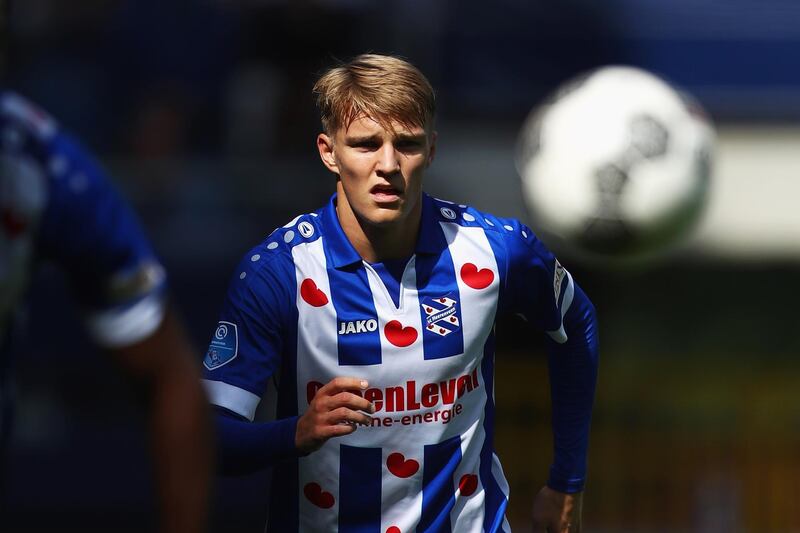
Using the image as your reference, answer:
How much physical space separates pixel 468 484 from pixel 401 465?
230 millimetres

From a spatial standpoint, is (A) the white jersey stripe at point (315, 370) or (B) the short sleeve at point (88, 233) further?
(A) the white jersey stripe at point (315, 370)

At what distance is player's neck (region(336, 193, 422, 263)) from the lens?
13.1 feet

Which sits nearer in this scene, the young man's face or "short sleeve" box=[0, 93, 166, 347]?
"short sleeve" box=[0, 93, 166, 347]

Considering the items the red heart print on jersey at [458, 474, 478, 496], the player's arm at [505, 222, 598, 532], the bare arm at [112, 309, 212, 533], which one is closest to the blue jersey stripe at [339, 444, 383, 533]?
the red heart print on jersey at [458, 474, 478, 496]

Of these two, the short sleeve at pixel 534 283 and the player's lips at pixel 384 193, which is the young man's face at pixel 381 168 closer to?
the player's lips at pixel 384 193

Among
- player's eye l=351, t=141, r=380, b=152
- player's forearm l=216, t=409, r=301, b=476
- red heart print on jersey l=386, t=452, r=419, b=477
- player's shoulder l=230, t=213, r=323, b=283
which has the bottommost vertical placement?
red heart print on jersey l=386, t=452, r=419, b=477

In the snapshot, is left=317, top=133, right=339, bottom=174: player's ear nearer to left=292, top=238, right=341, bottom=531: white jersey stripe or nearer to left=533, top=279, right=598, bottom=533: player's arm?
left=292, top=238, right=341, bottom=531: white jersey stripe

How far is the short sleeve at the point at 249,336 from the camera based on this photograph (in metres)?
3.73

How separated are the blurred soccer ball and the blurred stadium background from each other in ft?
13.8

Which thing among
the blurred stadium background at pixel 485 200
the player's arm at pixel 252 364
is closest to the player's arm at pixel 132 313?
the player's arm at pixel 252 364

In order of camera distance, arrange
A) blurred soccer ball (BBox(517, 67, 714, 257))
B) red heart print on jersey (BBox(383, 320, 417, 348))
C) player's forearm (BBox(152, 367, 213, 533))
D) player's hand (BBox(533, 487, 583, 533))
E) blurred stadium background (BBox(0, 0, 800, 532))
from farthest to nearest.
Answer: blurred stadium background (BBox(0, 0, 800, 532))
blurred soccer ball (BBox(517, 67, 714, 257))
player's hand (BBox(533, 487, 583, 533))
red heart print on jersey (BBox(383, 320, 417, 348))
player's forearm (BBox(152, 367, 213, 533))

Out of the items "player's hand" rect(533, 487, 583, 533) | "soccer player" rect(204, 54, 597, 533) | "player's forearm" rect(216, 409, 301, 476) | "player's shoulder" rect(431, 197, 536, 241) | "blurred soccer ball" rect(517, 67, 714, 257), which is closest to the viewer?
"player's forearm" rect(216, 409, 301, 476)

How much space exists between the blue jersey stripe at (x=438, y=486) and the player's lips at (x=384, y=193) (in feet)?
2.38

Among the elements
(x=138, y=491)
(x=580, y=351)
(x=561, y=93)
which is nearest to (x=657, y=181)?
(x=561, y=93)
